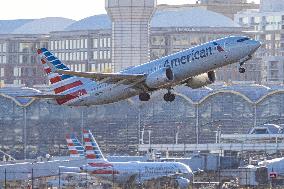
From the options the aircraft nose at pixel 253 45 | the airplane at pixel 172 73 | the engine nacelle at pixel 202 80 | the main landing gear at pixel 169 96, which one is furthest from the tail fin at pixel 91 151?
the aircraft nose at pixel 253 45

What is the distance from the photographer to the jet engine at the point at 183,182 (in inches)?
6227

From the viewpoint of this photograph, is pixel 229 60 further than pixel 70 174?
No

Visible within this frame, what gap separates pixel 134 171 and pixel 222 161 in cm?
1071

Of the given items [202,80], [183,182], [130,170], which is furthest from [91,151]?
[202,80]

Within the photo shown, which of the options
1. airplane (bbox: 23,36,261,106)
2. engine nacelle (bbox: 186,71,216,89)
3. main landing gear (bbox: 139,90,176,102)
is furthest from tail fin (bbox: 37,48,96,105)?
engine nacelle (bbox: 186,71,216,89)

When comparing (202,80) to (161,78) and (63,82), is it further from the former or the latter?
(63,82)

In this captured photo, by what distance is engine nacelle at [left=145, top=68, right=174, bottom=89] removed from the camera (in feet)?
438

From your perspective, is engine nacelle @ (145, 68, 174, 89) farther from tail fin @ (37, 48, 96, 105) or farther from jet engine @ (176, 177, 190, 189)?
jet engine @ (176, 177, 190, 189)

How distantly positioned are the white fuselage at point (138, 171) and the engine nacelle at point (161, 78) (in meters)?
33.8

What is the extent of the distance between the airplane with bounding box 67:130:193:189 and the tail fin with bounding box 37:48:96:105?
2063 centimetres

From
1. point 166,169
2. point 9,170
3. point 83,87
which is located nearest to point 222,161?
point 166,169

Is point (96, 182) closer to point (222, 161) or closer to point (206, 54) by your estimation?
point (222, 161)

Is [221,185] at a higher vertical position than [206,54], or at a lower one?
lower

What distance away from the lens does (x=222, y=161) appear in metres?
182
